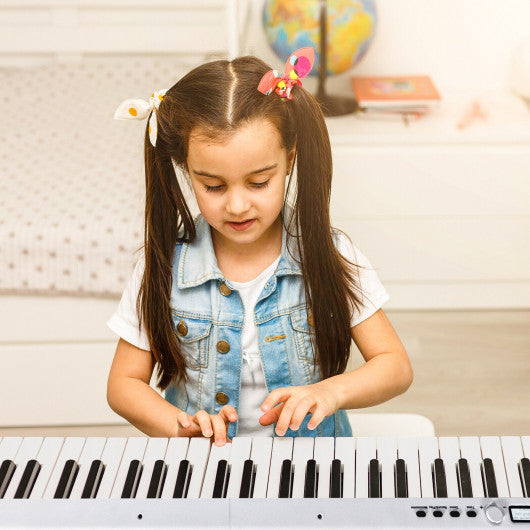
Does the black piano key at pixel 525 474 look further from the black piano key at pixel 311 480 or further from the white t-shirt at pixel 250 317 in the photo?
the white t-shirt at pixel 250 317

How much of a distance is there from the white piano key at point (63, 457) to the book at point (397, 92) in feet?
6.06

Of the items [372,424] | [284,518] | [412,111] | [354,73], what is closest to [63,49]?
[354,73]

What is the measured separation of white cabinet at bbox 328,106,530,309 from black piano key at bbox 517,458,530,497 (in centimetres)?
163

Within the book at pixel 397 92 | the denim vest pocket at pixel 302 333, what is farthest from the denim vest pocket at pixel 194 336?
the book at pixel 397 92

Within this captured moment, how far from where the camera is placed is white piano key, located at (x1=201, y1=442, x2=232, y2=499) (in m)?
0.88

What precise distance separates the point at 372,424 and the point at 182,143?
589mm

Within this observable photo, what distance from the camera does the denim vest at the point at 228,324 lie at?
1198mm

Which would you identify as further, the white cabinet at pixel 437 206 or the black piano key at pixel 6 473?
the white cabinet at pixel 437 206

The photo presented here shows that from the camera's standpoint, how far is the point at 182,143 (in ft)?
3.59

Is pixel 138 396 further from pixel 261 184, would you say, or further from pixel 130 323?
pixel 261 184

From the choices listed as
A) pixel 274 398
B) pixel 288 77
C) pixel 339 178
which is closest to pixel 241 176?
pixel 288 77

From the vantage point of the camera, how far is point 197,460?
3.05ft

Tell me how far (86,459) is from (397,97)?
77.0 inches

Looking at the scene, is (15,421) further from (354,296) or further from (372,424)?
(354,296)
